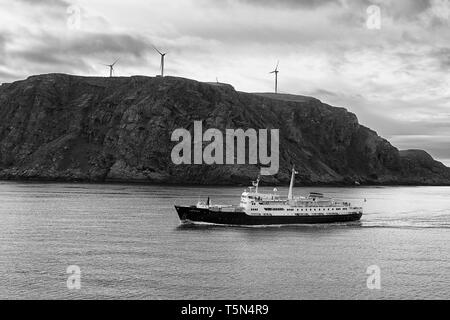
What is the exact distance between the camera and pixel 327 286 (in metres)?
Answer: 57.5

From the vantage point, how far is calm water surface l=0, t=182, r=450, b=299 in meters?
54.8

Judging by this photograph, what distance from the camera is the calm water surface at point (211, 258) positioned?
54812 millimetres

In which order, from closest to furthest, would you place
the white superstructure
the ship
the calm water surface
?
the calm water surface
the ship
the white superstructure

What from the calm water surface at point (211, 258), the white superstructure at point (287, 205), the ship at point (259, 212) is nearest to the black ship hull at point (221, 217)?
the ship at point (259, 212)

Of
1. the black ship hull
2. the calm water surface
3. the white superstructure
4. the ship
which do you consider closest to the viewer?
the calm water surface

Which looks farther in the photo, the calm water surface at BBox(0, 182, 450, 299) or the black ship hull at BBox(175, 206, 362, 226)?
the black ship hull at BBox(175, 206, 362, 226)

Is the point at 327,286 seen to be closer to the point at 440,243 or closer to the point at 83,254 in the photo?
the point at 83,254

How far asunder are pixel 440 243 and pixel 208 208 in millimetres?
43184

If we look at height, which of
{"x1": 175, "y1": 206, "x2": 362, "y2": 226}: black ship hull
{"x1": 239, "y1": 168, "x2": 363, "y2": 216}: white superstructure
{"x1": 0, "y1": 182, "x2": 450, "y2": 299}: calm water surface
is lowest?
{"x1": 0, "y1": 182, "x2": 450, "y2": 299}: calm water surface

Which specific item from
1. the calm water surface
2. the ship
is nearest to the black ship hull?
the ship

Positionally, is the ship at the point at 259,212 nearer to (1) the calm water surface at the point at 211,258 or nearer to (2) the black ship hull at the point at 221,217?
(2) the black ship hull at the point at 221,217

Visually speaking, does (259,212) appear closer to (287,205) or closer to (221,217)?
(287,205)

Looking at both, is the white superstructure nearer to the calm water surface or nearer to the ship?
the ship
